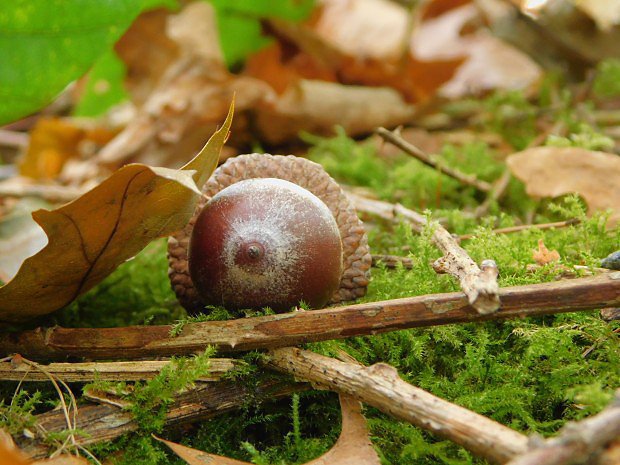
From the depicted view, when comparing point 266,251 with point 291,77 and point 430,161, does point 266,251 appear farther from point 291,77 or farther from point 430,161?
point 291,77

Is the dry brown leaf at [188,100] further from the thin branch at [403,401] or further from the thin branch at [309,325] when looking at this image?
the thin branch at [403,401]

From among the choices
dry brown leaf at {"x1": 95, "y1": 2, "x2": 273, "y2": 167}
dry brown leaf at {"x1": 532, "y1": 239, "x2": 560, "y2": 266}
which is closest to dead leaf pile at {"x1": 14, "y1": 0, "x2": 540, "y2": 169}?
dry brown leaf at {"x1": 95, "y1": 2, "x2": 273, "y2": 167}

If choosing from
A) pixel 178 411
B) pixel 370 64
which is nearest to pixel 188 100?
pixel 370 64

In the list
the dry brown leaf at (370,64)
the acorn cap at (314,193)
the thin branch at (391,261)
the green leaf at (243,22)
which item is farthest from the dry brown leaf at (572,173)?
the green leaf at (243,22)

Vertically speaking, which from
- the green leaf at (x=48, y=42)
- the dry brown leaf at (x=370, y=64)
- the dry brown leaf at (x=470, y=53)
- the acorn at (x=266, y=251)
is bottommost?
the dry brown leaf at (x=470, y=53)

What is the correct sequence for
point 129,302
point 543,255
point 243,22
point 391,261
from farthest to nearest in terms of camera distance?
point 243,22, point 129,302, point 391,261, point 543,255

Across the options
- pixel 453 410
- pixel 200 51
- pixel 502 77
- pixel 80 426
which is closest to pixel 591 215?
pixel 453 410

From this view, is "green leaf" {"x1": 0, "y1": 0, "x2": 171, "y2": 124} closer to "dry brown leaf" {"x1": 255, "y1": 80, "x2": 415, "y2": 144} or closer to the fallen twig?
"dry brown leaf" {"x1": 255, "y1": 80, "x2": 415, "y2": 144}
